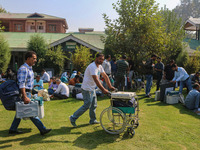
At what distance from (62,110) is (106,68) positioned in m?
3.82

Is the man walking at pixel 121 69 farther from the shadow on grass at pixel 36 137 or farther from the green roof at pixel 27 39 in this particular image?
the green roof at pixel 27 39

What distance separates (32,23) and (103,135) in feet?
138

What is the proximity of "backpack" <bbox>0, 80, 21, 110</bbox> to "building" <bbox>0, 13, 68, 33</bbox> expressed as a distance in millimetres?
39579

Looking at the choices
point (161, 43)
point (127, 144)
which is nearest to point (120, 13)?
point (161, 43)

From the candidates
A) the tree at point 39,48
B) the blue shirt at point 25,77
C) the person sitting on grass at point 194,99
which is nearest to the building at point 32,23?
the tree at point 39,48

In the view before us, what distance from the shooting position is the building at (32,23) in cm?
4128

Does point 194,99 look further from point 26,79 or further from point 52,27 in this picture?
point 52,27

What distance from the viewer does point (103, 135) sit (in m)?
4.94

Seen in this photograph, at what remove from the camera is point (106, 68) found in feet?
34.2

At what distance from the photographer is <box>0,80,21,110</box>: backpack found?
14.5ft

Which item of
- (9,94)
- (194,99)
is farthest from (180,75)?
(9,94)

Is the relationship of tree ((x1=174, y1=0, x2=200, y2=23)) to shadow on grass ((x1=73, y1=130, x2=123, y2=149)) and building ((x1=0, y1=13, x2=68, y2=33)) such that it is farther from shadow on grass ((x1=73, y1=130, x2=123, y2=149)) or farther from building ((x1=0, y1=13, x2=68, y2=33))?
shadow on grass ((x1=73, y1=130, x2=123, y2=149))

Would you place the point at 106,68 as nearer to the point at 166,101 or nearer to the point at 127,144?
the point at 166,101

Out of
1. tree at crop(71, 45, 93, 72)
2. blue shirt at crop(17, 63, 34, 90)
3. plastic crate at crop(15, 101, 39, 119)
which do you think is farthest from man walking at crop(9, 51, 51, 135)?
tree at crop(71, 45, 93, 72)
